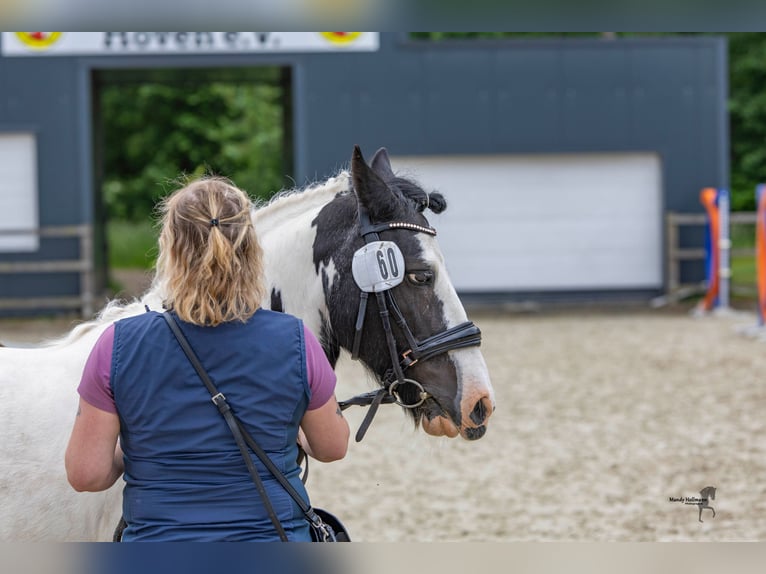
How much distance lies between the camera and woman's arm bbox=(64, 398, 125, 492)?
1.89 meters

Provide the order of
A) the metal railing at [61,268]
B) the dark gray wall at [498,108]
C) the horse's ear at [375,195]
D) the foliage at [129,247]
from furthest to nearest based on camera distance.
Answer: the foliage at [129,247]
the dark gray wall at [498,108]
the metal railing at [61,268]
the horse's ear at [375,195]

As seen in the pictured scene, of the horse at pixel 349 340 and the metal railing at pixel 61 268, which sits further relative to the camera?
the metal railing at pixel 61 268

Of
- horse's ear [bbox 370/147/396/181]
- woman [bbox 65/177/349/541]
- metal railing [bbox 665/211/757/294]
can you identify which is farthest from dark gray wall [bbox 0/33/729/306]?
woman [bbox 65/177/349/541]

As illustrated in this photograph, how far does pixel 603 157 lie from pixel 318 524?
Result: 15.7 meters

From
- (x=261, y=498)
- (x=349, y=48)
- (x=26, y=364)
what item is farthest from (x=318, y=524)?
(x=349, y=48)

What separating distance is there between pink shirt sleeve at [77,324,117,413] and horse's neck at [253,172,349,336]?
0.78 meters

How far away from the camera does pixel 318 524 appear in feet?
6.82

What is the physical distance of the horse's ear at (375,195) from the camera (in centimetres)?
249

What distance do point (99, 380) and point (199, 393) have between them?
19 cm

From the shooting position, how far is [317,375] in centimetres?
193

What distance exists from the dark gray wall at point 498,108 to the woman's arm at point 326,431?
14.5 metres

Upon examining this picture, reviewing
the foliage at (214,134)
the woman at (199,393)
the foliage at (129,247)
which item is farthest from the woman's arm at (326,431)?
the foliage at (214,134)

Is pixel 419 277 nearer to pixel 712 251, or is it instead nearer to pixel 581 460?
pixel 581 460

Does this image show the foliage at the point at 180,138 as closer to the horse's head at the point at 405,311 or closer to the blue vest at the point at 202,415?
the horse's head at the point at 405,311
